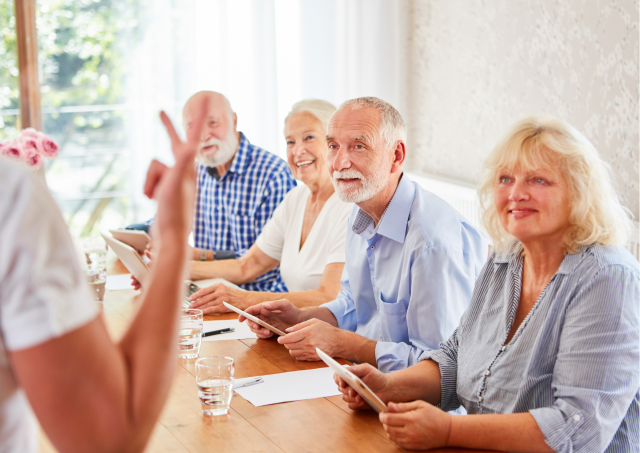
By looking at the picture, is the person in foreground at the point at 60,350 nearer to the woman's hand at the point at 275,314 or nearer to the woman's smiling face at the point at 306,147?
the woman's hand at the point at 275,314

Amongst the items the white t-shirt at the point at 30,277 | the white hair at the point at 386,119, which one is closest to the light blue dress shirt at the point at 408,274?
the white hair at the point at 386,119

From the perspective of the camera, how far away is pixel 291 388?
1.43m

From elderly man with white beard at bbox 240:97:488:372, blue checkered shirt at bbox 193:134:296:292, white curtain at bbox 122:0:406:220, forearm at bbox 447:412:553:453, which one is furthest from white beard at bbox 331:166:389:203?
white curtain at bbox 122:0:406:220

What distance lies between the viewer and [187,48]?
4586 mm

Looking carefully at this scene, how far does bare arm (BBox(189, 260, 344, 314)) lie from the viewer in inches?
83.2

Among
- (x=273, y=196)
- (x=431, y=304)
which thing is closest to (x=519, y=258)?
(x=431, y=304)

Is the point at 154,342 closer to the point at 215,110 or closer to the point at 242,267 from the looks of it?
the point at 242,267

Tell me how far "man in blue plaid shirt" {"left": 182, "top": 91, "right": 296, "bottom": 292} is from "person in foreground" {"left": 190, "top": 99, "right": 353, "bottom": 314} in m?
0.20

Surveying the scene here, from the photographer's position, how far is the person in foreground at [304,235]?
232 centimetres

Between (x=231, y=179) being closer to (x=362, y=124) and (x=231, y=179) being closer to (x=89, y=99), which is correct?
(x=362, y=124)

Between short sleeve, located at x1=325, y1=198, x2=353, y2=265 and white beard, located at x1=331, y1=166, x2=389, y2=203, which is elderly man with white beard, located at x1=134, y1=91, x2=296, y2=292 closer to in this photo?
short sleeve, located at x1=325, y1=198, x2=353, y2=265

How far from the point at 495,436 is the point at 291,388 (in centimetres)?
47

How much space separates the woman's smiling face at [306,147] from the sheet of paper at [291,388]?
1.24 metres

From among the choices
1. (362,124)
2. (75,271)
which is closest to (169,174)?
(75,271)
